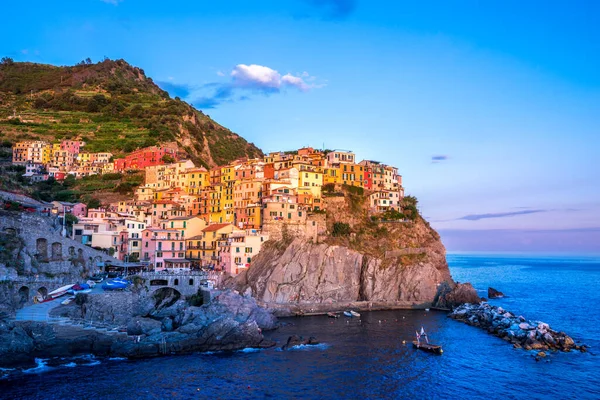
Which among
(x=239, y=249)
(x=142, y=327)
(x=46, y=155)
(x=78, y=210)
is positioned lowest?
(x=142, y=327)

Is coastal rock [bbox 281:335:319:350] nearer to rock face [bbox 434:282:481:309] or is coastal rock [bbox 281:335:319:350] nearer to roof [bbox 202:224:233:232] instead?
rock face [bbox 434:282:481:309]

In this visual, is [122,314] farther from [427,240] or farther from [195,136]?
[195,136]

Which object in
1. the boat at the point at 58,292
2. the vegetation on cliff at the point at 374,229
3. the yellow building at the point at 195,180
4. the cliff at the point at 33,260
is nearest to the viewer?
the cliff at the point at 33,260

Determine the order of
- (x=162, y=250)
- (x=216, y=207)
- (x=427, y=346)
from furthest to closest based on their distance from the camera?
(x=216, y=207), (x=162, y=250), (x=427, y=346)

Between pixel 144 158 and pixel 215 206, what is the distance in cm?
2847

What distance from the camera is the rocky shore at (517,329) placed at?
5116 cm

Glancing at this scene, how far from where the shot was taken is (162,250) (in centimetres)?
7525

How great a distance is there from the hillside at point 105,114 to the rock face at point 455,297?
66.3 m

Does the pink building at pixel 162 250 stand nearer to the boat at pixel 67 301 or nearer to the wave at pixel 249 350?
the boat at pixel 67 301

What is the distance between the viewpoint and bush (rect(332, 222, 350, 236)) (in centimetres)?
7950

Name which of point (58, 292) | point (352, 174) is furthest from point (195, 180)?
point (58, 292)

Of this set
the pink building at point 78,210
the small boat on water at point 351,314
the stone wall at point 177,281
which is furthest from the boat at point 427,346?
the pink building at point 78,210

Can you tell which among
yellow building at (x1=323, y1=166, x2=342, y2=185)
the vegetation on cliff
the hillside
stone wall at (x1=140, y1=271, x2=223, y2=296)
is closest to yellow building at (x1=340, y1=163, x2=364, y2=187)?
yellow building at (x1=323, y1=166, x2=342, y2=185)

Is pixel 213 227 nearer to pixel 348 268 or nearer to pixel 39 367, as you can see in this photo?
pixel 348 268
